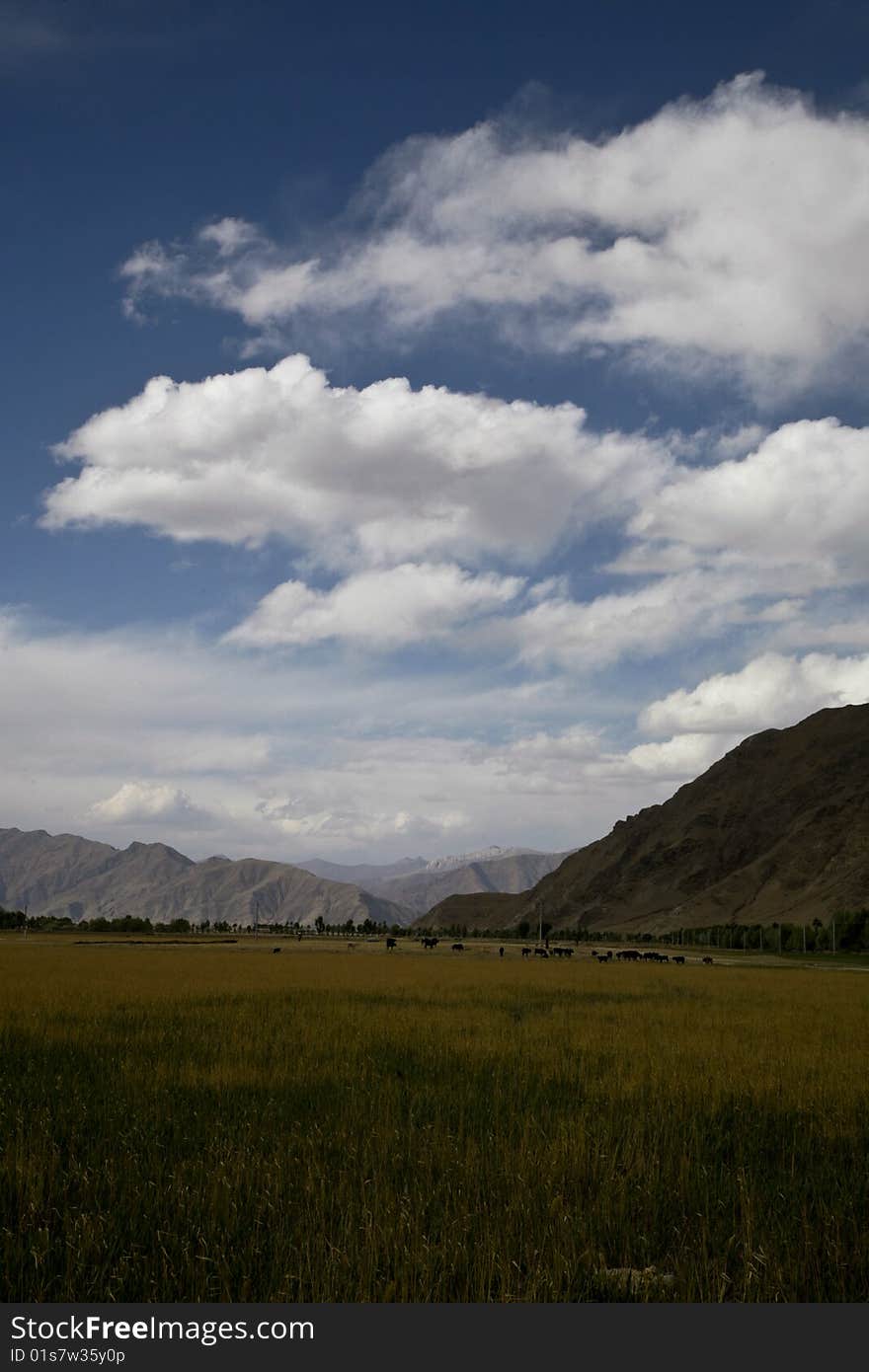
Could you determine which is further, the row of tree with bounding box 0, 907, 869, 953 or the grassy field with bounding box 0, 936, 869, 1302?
the row of tree with bounding box 0, 907, 869, 953

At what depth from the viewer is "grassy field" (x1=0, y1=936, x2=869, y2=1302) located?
22.4ft

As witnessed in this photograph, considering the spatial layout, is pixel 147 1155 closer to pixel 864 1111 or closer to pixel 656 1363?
pixel 656 1363

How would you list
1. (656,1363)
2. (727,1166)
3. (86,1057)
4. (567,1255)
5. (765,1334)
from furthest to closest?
(86,1057), (727,1166), (567,1255), (765,1334), (656,1363)

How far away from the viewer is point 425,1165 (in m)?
9.32

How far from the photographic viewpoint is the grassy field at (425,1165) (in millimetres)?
6812

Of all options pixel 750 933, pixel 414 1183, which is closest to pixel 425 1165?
pixel 414 1183

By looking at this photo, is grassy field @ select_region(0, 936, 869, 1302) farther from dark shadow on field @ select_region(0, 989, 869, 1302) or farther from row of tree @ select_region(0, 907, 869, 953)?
row of tree @ select_region(0, 907, 869, 953)

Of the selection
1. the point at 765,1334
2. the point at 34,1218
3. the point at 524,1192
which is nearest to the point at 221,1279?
the point at 34,1218

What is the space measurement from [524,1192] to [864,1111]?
7274 mm

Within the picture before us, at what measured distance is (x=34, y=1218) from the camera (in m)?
7.86

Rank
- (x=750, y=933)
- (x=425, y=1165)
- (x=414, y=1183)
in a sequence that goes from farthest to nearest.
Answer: (x=750, y=933)
(x=425, y=1165)
(x=414, y=1183)

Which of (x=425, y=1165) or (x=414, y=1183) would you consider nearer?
(x=414, y=1183)

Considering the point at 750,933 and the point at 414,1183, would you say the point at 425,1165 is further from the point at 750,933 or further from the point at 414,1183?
the point at 750,933

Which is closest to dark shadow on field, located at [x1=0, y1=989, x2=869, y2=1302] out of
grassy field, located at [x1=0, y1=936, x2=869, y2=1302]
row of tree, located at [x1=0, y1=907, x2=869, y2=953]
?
grassy field, located at [x1=0, y1=936, x2=869, y2=1302]
